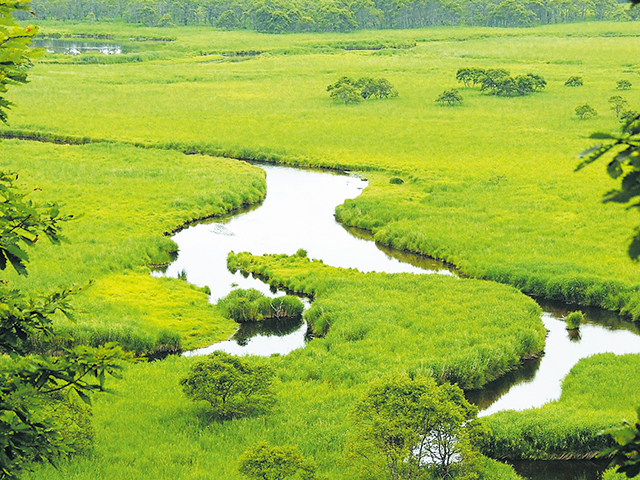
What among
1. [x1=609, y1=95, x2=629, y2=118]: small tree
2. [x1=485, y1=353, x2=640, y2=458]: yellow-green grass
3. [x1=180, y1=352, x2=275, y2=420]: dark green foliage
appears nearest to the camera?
[x1=485, y1=353, x2=640, y2=458]: yellow-green grass

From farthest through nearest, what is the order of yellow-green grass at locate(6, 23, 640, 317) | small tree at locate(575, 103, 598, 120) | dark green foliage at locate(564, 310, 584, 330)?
1. small tree at locate(575, 103, 598, 120)
2. yellow-green grass at locate(6, 23, 640, 317)
3. dark green foliage at locate(564, 310, 584, 330)

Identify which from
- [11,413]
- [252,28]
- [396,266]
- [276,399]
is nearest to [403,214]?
[396,266]

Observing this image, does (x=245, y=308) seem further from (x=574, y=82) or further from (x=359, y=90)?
(x=574, y=82)

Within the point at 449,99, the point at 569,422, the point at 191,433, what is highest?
the point at 449,99

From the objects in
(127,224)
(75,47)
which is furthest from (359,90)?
(75,47)

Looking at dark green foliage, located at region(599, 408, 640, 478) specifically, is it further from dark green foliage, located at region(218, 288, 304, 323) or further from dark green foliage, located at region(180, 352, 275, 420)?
dark green foliage, located at region(218, 288, 304, 323)

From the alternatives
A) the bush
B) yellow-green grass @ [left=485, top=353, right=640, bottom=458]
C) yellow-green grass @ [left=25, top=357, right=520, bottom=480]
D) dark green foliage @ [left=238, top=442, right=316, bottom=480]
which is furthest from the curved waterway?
dark green foliage @ [left=238, top=442, right=316, bottom=480]

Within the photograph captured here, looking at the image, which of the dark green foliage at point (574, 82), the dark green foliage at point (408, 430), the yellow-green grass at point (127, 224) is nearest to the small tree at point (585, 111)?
the dark green foliage at point (574, 82)

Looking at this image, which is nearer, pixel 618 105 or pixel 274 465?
pixel 274 465

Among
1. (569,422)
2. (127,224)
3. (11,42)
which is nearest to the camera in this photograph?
(11,42)
